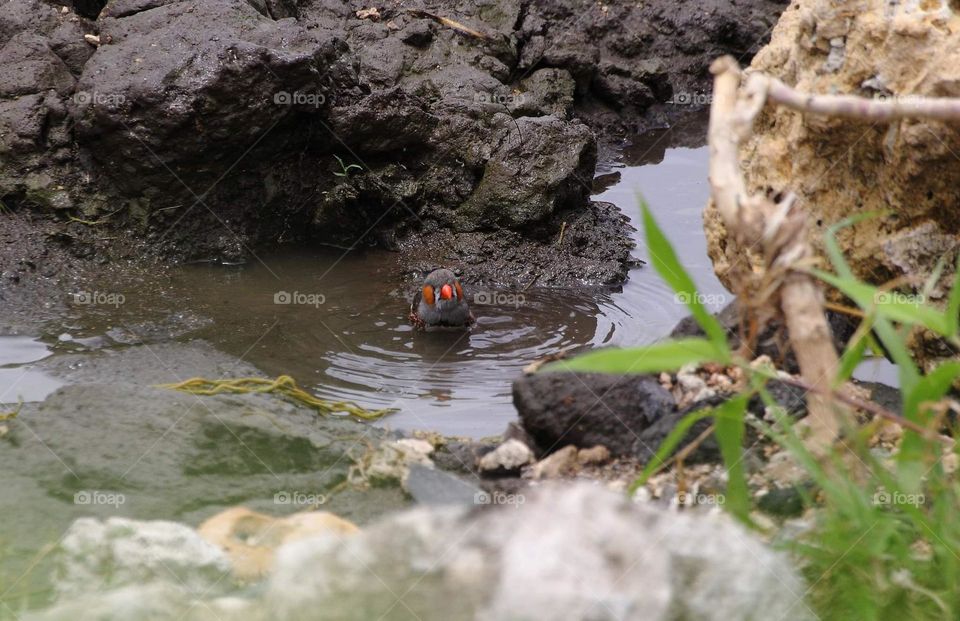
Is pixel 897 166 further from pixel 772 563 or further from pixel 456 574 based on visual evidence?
pixel 456 574

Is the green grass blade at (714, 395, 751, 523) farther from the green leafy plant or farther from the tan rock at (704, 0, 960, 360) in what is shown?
the tan rock at (704, 0, 960, 360)

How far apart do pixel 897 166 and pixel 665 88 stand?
6796 millimetres

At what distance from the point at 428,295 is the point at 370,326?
0.44 m

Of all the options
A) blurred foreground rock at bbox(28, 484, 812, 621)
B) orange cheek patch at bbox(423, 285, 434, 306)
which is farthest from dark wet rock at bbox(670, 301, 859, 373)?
orange cheek patch at bbox(423, 285, 434, 306)

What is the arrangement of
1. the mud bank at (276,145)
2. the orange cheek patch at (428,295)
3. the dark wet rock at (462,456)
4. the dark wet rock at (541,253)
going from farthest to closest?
the dark wet rock at (541,253)
the mud bank at (276,145)
the orange cheek patch at (428,295)
the dark wet rock at (462,456)

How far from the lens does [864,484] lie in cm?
273

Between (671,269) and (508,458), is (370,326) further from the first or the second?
(671,269)

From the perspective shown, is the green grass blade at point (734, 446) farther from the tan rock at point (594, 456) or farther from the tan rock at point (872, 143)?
the tan rock at point (872, 143)

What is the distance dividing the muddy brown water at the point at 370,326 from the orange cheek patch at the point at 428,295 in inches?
9.2

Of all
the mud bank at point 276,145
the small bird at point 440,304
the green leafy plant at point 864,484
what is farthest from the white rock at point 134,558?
the mud bank at point 276,145

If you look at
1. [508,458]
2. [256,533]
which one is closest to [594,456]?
[508,458]

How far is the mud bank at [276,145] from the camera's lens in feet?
24.3

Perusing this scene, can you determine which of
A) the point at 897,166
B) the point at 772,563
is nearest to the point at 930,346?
the point at 897,166

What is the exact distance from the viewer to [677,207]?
9023 millimetres
